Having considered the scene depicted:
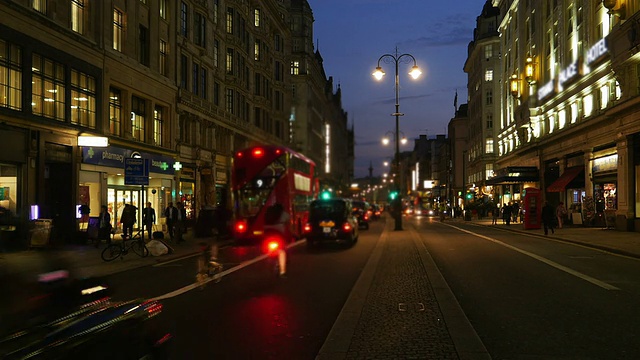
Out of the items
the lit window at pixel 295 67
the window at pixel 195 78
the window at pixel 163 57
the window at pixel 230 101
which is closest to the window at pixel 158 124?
the window at pixel 163 57

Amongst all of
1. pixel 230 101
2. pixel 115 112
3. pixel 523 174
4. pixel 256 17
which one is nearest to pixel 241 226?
pixel 115 112

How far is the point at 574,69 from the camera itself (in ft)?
123

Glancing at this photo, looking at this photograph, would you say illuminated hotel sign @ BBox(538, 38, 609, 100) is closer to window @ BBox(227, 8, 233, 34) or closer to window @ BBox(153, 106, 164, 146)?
window @ BBox(227, 8, 233, 34)

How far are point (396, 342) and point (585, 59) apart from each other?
113 ft

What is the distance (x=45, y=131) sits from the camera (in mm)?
21953

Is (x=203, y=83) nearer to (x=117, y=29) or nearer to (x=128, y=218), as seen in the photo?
(x=117, y=29)

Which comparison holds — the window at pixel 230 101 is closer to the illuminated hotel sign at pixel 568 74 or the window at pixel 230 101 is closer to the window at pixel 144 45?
the window at pixel 144 45

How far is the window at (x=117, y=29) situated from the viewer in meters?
27.6

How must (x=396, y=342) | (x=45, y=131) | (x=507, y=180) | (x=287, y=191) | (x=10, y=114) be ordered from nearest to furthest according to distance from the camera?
(x=396, y=342) → (x=10, y=114) → (x=45, y=131) → (x=287, y=191) → (x=507, y=180)

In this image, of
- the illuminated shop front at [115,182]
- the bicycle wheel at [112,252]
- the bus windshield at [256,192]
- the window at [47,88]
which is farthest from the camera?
the illuminated shop front at [115,182]

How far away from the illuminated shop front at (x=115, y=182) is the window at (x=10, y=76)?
15.0 ft

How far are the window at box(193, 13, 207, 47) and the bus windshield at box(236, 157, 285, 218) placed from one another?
1787cm

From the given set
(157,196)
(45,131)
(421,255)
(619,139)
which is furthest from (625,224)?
(45,131)

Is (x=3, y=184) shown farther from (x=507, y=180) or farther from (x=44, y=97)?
(x=507, y=180)
